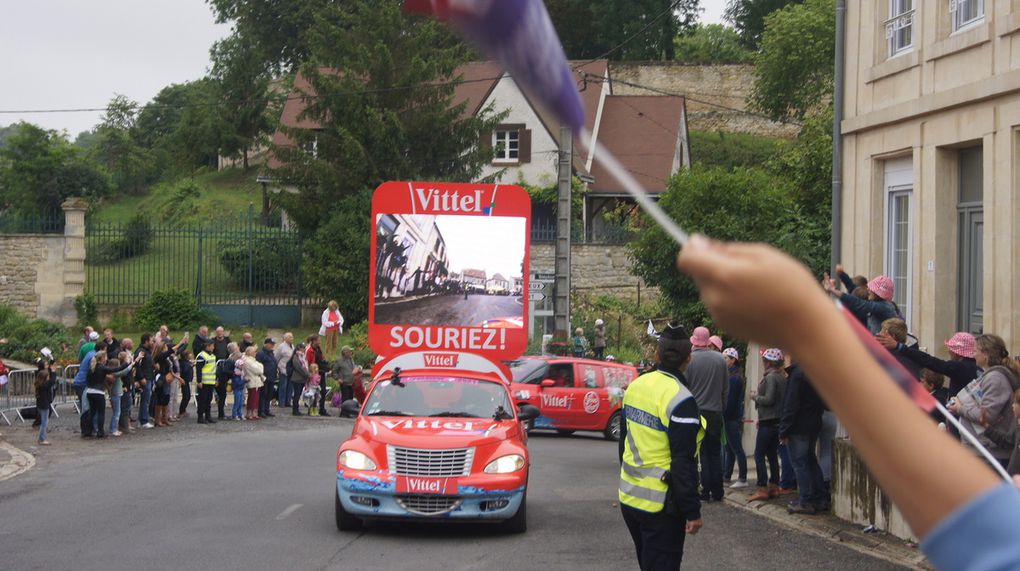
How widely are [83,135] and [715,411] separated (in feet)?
522

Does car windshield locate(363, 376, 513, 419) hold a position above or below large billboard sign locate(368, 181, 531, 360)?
below

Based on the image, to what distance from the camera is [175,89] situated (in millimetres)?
79750

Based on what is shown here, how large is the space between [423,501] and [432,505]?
0.30ft

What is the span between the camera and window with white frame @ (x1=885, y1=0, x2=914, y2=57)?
14.9 meters

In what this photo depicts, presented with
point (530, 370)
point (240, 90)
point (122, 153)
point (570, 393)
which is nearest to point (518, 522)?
point (570, 393)

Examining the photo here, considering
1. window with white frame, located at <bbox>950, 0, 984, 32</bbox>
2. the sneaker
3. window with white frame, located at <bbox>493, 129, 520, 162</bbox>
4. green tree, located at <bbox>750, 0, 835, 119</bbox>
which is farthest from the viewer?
green tree, located at <bbox>750, 0, 835, 119</bbox>

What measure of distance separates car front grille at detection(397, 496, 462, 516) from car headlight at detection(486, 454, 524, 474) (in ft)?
1.47

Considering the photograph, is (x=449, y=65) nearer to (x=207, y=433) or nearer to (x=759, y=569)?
(x=207, y=433)

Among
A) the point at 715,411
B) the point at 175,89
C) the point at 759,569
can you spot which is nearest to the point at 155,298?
Result: the point at 715,411

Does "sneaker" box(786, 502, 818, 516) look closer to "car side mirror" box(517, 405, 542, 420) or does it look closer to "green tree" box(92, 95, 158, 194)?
"car side mirror" box(517, 405, 542, 420)

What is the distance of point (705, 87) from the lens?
6850cm

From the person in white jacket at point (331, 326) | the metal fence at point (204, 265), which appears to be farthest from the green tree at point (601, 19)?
the person in white jacket at point (331, 326)

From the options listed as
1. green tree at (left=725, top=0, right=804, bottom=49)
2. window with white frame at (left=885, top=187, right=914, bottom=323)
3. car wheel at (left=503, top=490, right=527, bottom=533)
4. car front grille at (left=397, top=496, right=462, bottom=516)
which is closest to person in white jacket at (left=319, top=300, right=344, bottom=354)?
window with white frame at (left=885, top=187, right=914, bottom=323)

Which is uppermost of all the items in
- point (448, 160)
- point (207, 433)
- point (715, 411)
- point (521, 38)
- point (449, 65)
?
point (449, 65)
